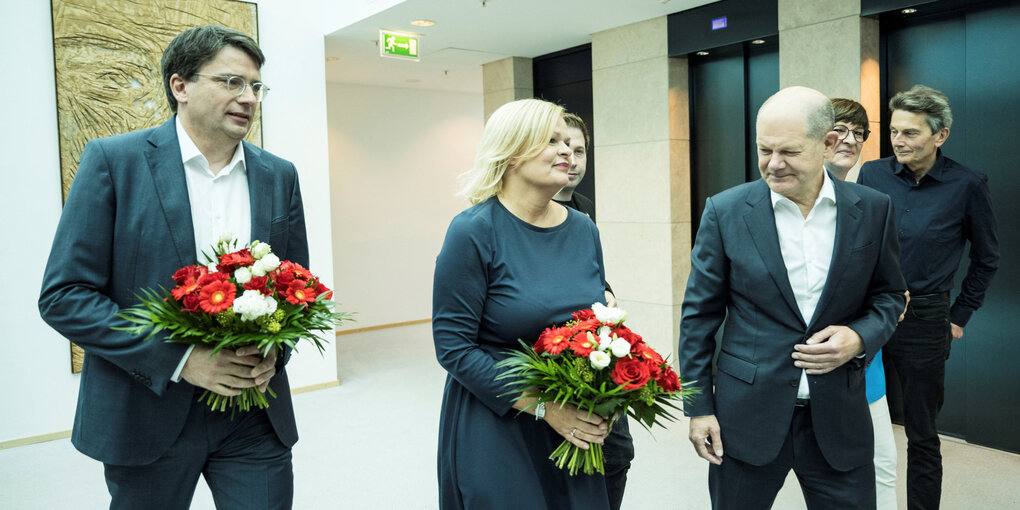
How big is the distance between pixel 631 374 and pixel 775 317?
26.1 inches

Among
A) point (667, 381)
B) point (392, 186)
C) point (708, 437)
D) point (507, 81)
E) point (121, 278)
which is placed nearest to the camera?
point (667, 381)

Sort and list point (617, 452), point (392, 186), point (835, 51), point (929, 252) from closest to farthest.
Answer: point (617, 452)
point (929, 252)
point (835, 51)
point (392, 186)

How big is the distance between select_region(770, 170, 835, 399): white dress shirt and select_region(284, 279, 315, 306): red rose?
142cm

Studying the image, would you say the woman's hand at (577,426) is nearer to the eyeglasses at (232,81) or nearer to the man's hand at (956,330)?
the eyeglasses at (232,81)

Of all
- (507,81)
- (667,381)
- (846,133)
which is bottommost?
(667,381)

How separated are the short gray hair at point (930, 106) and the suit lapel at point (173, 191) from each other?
323 centimetres

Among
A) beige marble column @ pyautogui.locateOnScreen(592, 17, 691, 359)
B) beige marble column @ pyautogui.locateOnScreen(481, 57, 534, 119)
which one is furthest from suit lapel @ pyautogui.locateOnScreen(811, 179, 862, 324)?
beige marble column @ pyautogui.locateOnScreen(481, 57, 534, 119)

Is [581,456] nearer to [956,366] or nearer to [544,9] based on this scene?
[956,366]

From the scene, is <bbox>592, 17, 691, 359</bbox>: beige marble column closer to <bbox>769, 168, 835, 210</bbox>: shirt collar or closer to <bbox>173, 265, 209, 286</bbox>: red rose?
<bbox>769, 168, 835, 210</bbox>: shirt collar

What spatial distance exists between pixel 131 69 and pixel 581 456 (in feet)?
17.4

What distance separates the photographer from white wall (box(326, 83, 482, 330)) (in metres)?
9.89

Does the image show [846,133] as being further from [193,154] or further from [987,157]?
[193,154]

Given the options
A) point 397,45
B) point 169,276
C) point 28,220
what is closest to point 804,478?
point 169,276

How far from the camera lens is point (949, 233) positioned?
3.60 metres
